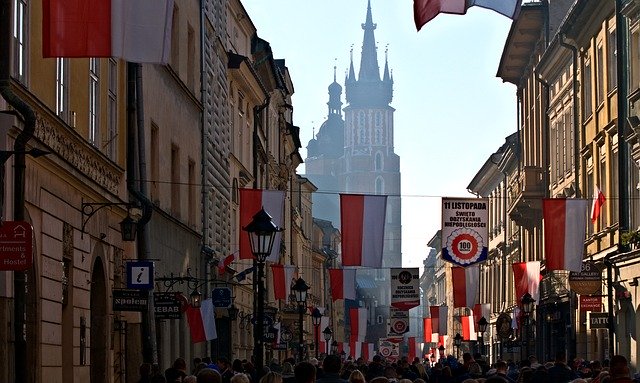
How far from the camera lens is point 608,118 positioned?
4275 cm

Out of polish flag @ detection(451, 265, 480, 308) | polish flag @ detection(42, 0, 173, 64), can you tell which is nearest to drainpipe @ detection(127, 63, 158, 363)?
polish flag @ detection(42, 0, 173, 64)

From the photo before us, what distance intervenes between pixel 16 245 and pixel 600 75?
3135 cm

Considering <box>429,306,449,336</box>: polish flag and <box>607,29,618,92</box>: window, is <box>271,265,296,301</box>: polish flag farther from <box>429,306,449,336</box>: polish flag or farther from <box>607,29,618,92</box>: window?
<box>429,306,449,336</box>: polish flag

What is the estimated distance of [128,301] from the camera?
25.8 m

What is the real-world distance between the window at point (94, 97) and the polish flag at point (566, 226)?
483 inches

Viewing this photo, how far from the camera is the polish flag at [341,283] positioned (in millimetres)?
55244

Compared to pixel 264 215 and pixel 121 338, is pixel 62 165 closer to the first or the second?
pixel 264 215

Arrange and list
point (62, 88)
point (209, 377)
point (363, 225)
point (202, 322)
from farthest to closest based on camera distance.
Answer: point (363, 225), point (202, 322), point (62, 88), point (209, 377)

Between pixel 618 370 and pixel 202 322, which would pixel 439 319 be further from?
pixel 618 370

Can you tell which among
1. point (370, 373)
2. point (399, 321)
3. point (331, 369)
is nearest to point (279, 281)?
point (399, 321)

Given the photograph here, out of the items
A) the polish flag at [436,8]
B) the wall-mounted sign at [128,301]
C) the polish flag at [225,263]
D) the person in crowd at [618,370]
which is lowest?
the person in crowd at [618,370]

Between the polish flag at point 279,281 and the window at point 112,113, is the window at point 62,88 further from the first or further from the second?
the polish flag at point 279,281

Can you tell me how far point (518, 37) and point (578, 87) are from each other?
1233cm

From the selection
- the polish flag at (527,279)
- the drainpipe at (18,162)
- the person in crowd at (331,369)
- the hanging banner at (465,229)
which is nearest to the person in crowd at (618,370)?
the person in crowd at (331,369)
